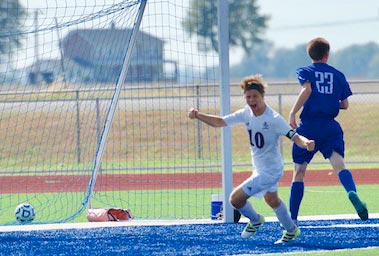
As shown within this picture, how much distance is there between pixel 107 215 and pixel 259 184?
3.38 meters

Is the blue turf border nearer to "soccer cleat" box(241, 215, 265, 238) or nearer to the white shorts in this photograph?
"soccer cleat" box(241, 215, 265, 238)

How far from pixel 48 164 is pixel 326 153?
13.6 m

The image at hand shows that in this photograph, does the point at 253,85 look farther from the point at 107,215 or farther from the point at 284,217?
the point at 107,215

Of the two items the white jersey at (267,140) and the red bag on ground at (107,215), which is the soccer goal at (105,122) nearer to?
the red bag on ground at (107,215)

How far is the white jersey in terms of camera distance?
1040cm

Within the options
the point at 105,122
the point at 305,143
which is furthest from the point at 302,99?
the point at 105,122

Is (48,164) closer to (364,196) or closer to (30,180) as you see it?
(30,180)

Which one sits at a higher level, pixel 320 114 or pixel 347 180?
pixel 320 114

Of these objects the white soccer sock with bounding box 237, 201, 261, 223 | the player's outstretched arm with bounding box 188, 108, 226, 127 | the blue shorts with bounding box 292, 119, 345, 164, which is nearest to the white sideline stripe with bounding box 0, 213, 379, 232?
the blue shorts with bounding box 292, 119, 345, 164

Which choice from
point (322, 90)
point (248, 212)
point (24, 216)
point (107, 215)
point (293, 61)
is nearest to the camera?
point (248, 212)

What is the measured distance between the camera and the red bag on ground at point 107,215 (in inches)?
523

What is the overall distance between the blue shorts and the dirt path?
23.8 feet

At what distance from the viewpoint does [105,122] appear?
14000 millimetres

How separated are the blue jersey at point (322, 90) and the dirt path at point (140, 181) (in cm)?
735
